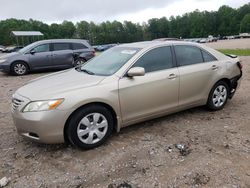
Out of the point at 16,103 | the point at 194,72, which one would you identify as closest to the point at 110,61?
the point at 194,72

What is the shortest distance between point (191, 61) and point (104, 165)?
2.65 m

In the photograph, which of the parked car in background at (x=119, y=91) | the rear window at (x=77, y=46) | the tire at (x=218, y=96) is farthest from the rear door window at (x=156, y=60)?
→ the rear window at (x=77, y=46)

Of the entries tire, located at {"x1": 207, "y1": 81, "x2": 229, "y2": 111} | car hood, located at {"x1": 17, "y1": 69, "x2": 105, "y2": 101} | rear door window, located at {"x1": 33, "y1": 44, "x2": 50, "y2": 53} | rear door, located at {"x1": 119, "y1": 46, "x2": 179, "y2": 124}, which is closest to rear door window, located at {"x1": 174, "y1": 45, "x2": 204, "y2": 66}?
rear door, located at {"x1": 119, "y1": 46, "x2": 179, "y2": 124}

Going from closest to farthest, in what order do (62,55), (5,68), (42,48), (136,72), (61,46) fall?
(136,72) → (5,68) → (42,48) → (62,55) → (61,46)

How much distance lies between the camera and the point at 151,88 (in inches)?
176

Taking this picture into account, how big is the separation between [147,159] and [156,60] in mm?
1797

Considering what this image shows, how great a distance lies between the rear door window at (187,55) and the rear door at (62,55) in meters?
8.28

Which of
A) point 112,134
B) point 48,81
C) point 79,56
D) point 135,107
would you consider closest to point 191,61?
point 135,107

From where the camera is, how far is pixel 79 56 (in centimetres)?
1283

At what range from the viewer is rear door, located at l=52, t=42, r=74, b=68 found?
12328mm

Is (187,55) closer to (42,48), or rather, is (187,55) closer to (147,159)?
(147,159)

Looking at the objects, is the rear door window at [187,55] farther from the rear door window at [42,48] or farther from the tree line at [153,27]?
the tree line at [153,27]

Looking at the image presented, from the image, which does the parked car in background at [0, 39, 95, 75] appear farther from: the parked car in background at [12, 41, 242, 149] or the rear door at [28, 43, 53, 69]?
the parked car in background at [12, 41, 242, 149]

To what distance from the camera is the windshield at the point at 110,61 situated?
14.7ft
